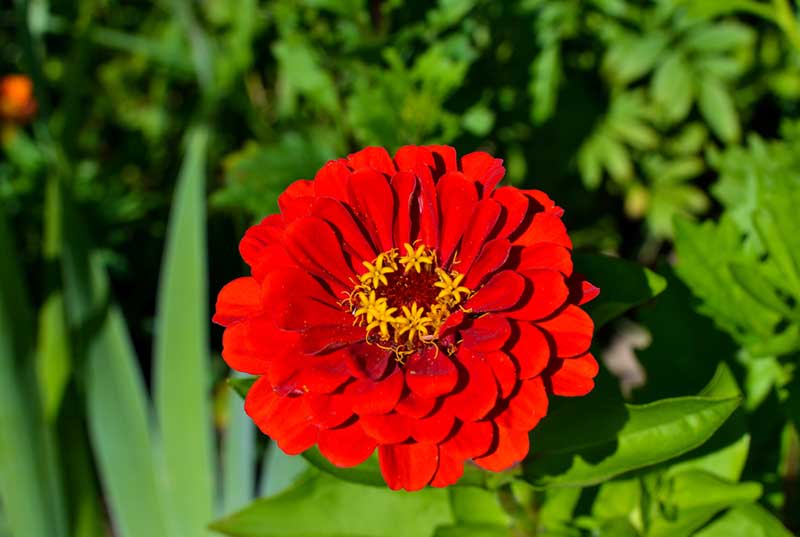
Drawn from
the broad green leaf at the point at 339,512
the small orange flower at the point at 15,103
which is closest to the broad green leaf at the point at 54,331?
the broad green leaf at the point at 339,512

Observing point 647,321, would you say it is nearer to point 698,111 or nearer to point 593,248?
point 593,248

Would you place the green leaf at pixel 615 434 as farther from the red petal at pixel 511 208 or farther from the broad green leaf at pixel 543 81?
the broad green leaf at pixel 543 81

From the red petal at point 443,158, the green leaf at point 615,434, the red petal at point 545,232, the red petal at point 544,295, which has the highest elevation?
the red petal at point 443,158

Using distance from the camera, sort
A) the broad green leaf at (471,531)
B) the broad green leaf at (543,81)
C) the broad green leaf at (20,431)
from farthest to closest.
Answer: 1. the broad green leaf at (543,81)
2. the broad green leaf at (20,431)
3. the broad green leaf at (471,531)

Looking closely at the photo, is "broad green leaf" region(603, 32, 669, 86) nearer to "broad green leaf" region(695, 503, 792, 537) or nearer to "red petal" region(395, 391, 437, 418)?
"broad green leaf" region(695, 503, 792, 537)

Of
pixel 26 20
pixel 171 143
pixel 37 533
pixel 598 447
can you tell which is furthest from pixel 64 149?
pixel 598 447

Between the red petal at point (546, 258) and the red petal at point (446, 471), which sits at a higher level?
the red petal at point (546, 258)

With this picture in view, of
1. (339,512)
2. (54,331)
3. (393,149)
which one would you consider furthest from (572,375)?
(54,331)
